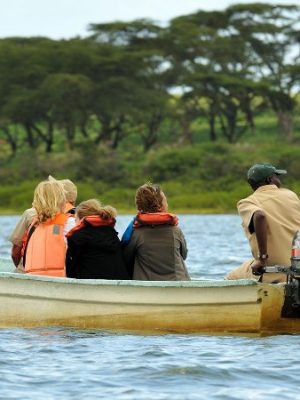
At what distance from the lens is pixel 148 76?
209 feet

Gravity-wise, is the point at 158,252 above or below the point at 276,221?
below

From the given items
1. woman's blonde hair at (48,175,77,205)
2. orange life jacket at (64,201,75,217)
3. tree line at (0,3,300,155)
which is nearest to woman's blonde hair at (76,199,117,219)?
orange life jacket at (64,201,75,217)

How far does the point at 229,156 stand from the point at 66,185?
44911 mm

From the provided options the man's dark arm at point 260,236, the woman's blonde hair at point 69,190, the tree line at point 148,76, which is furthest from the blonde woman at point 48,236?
the tree line at point 148,76

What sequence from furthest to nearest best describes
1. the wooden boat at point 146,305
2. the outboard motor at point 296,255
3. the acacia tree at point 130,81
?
the acacia tree at point 130,81 → the wooden boat at point 146,305 → the outboard motor at point 296,255

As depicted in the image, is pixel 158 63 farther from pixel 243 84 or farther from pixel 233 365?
pixel 233 365

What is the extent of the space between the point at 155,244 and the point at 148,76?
2059 inches

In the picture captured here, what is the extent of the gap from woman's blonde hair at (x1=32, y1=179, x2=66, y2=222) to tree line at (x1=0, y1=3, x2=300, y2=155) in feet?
158

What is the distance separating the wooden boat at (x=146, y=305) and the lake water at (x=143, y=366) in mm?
105

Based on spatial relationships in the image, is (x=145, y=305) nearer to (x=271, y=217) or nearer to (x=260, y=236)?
(x=260, y=236)

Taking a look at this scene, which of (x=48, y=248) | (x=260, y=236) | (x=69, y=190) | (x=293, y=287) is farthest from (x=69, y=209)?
(x=293, y=287)

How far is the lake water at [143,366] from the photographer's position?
921 centimetres

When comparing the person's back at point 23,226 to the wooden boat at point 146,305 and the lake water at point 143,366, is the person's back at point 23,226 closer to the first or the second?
the wooden boat at point 146,305

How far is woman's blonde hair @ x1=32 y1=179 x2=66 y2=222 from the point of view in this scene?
11674 millimetres
